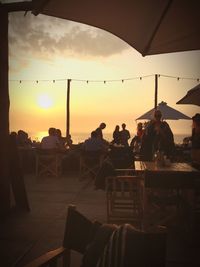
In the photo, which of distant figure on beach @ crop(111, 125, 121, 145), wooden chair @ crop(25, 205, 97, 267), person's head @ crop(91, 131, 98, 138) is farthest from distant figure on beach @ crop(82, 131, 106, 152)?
wooden chair @ crop(25, 205, 97, 267)

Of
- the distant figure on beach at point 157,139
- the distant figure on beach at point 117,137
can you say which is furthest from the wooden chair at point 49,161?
the distant figure on beach at point 157,139

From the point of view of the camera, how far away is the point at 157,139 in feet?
21.6

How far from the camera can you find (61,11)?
13.0ft

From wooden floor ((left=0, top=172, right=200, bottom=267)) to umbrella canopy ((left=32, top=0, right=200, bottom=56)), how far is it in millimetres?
2628

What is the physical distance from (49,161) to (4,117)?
530 centimetres

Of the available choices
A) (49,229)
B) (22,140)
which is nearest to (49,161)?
(22,140)

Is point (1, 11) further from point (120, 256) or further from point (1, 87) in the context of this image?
point (120, 256)

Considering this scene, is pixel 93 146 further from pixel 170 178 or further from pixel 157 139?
pixel 170 178

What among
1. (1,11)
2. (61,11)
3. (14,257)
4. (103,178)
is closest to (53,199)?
(103,178)

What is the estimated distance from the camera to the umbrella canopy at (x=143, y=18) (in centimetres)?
382

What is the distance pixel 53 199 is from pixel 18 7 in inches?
151

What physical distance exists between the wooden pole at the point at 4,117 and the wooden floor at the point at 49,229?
1.36ft

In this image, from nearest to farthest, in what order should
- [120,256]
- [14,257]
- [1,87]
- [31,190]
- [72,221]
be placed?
[120,256] → [72,221] → [14,257] → [1,87] → [31,190]

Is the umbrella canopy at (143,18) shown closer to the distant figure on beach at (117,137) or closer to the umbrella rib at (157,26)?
the umbrella rib at (157,26)
